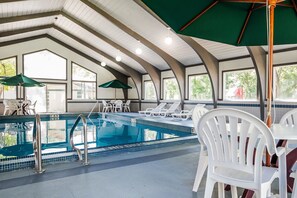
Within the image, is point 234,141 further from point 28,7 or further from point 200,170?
point 28,7

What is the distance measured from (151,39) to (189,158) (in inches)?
243

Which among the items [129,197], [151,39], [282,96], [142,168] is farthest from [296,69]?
[129,197]

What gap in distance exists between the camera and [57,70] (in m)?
12.6

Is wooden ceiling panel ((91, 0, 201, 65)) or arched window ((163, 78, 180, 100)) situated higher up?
wooden ceiling panel ((91, 0, 201, 65))

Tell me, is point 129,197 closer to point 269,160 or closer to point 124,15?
point 269,160

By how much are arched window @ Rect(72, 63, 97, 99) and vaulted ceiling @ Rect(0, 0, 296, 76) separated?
179 centimetres

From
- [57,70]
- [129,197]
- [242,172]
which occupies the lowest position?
[129,197]

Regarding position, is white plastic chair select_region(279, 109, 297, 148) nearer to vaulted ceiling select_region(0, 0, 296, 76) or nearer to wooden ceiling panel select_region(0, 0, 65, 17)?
vaulted ceiling select_region(0, 0, 296, 76)

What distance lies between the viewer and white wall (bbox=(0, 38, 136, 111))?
11.3m

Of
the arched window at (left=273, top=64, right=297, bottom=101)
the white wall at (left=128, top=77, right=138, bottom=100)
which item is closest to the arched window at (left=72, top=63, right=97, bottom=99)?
the white wall at (left=128, top=77, right=138, bottom=100)

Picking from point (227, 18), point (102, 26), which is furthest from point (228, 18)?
point (102, 26)

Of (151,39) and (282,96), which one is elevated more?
(151,39)

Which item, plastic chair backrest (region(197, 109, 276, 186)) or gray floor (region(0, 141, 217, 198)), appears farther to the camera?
gray floor (region(0, 141, 217, 198))

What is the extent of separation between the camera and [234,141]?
1.51 m
